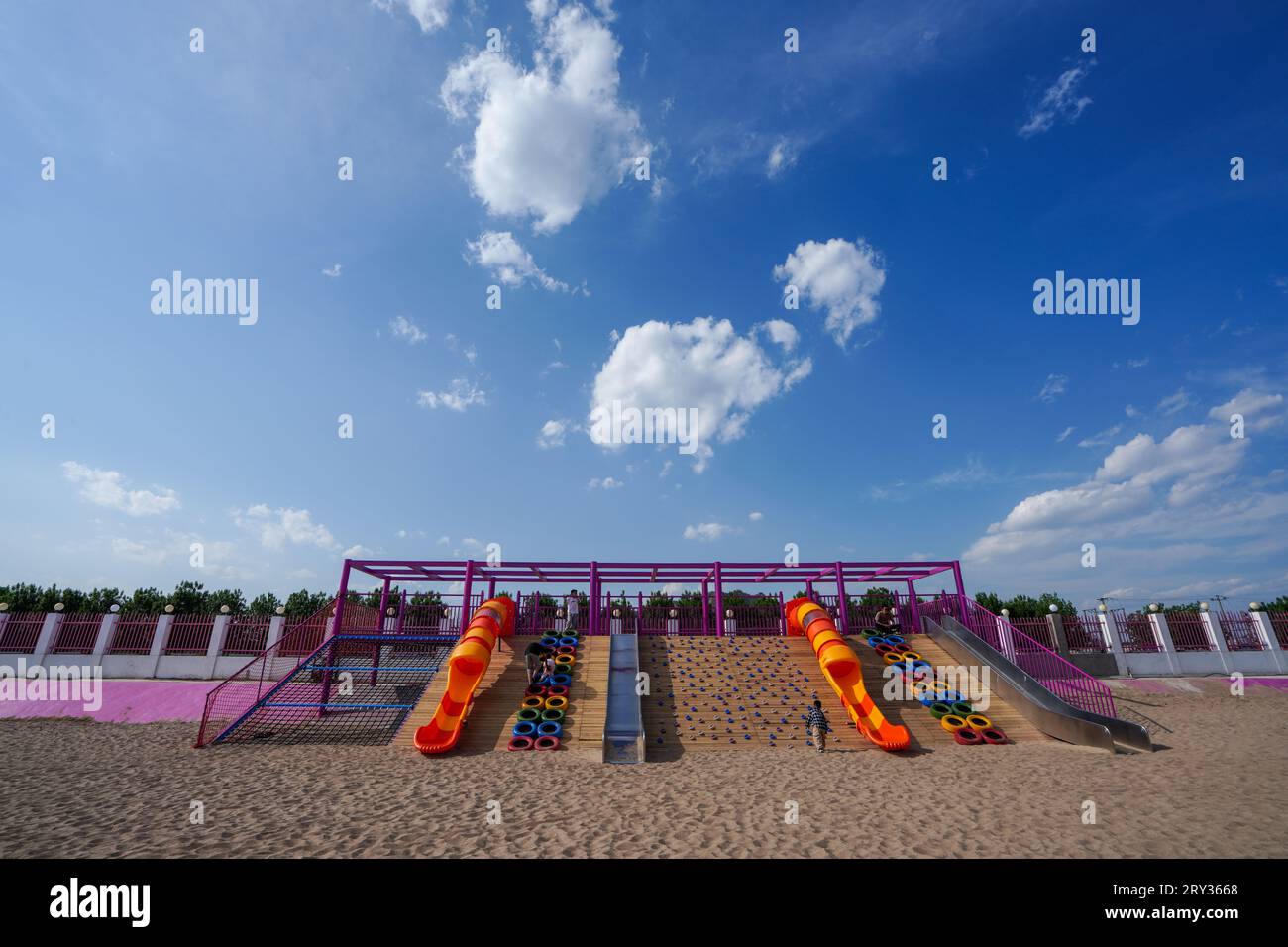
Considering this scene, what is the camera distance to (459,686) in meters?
13.2

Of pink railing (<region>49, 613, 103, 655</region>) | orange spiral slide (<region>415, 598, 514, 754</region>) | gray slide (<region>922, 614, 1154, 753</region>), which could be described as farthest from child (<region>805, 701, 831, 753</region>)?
pink railing (<region>49, 613, 103, 655</region>)

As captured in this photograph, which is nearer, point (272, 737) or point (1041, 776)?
point (1041, 776)

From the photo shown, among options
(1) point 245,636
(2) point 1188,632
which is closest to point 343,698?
(1) point 245,636

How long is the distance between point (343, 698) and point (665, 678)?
1000 centimetres

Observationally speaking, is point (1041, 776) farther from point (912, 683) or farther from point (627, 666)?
point (627, 666)

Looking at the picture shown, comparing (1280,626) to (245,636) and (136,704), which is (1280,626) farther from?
(136,704)

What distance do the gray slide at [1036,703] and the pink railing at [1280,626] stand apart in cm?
1788

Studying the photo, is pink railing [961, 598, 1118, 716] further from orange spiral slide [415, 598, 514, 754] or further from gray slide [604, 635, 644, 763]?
orange spiral slide [415, 598, 514, 754]

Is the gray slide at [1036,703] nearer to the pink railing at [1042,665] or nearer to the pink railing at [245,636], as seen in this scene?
the pink railing at [1042,665]

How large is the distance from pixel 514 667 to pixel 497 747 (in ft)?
12.3

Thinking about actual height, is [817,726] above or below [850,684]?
below

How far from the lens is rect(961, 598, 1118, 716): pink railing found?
14414 millimetres

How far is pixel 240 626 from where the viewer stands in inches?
927
